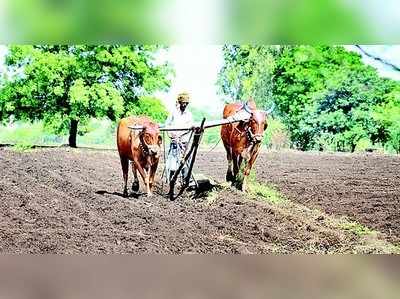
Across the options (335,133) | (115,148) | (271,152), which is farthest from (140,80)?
(335,133)

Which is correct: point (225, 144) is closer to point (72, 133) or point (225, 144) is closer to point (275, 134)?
point (275, 134)

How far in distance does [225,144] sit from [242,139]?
12cm

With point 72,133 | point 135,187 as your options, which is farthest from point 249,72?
point 72,133

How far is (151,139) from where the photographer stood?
5.33m

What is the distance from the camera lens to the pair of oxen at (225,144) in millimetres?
5277

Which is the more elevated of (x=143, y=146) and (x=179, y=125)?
(x=179, y=125)

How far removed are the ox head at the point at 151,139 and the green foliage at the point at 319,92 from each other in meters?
0.53

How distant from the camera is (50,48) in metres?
5.22

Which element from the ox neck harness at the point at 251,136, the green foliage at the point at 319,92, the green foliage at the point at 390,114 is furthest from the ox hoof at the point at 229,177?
the green foliage at the point at 390,114

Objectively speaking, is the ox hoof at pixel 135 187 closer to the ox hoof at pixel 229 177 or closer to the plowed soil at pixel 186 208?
the plowed soil at pixel 186 208

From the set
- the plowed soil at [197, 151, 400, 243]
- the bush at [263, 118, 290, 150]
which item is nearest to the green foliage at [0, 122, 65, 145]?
the plowed soil at [197, 151, 400, 243]

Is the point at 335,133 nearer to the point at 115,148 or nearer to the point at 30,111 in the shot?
the point at 115,148

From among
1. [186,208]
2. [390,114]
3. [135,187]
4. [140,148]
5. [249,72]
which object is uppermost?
[249,72]

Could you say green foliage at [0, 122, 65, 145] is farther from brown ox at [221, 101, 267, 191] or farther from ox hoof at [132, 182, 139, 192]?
brown ox at [221, 101, 267, 191]
